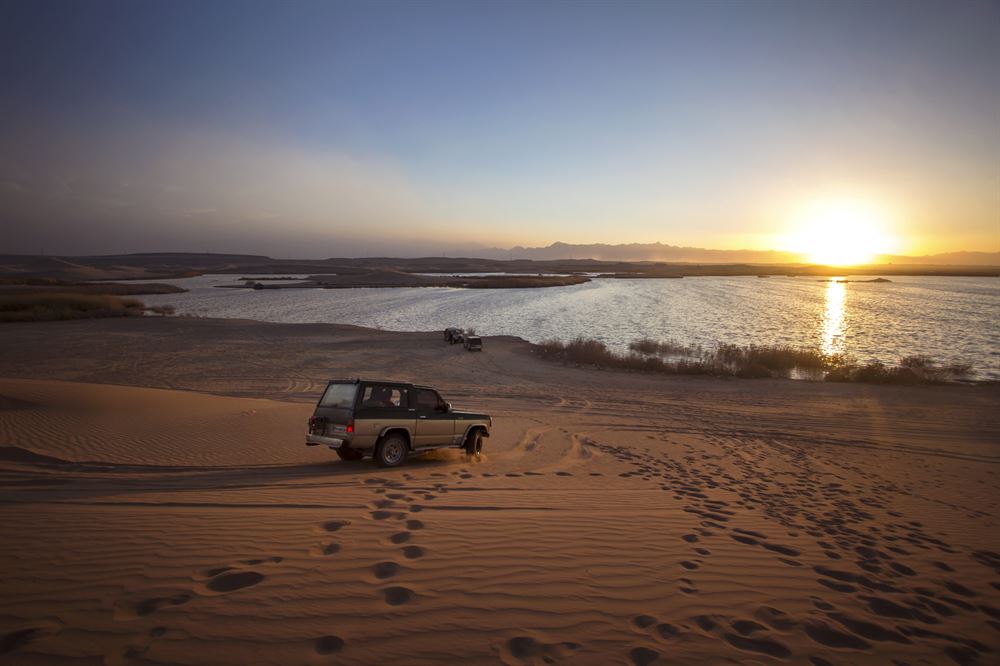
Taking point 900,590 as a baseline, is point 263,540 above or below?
A: above

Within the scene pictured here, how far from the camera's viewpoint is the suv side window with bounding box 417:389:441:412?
11906 mm

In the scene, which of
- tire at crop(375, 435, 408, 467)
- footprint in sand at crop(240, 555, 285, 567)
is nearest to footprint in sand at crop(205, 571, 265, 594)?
footprint in sand at crop(240, 555, 285, 567)

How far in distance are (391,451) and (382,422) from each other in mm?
754

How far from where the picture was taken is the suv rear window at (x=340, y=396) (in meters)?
11.0

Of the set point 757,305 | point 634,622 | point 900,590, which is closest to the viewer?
point 634,622

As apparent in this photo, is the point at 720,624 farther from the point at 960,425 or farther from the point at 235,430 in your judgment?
the point at 960,425

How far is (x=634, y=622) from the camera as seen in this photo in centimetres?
504

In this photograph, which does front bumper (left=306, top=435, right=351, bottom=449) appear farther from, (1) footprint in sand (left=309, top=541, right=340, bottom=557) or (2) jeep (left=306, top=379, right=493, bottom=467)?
(1) footprint in sand (left=309, top=541, right=340, bottom=557)

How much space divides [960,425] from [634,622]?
20.5 m

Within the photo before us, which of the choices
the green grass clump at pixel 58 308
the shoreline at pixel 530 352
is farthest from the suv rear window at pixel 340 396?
the green grass clump at pixel 58 308

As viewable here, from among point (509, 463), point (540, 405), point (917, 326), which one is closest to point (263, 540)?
point (509, 463)

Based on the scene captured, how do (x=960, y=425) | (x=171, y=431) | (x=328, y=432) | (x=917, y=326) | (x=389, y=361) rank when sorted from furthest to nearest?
(x=917, y=326), (x=389, y=361), (x=960, y=425), (x=171, y=431), (x=328, y=432)

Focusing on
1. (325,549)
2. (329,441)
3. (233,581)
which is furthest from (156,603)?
(329,441)

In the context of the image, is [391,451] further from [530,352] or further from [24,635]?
[530,352]
